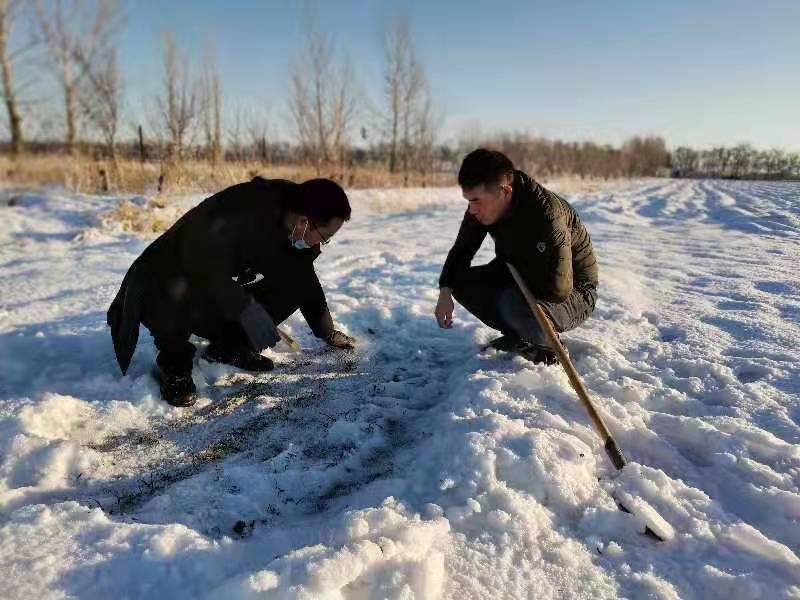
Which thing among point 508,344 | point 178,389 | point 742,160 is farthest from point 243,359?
point 742,160

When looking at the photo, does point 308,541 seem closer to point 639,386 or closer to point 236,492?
point 236,492

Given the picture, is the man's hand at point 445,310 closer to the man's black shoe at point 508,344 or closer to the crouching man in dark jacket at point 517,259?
the crouching man in dark jacket at point 517,259

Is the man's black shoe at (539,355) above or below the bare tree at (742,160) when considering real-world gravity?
below

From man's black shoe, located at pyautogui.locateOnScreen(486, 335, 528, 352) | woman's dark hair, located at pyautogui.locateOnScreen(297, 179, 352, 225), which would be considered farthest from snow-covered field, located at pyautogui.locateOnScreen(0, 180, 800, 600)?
woman's dark hair, located at pyautogui.locateOnScreen(297, 179, 352, 225)

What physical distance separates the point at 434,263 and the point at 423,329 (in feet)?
6.55

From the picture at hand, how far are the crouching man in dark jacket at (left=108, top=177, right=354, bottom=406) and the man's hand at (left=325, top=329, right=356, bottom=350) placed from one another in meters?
0.53

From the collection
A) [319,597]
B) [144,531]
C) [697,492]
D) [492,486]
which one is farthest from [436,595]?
[697,492]

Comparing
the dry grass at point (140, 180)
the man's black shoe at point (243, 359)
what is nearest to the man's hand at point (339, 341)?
the man's black shoe at point (243, 359)

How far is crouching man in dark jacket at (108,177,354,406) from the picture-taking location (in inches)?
85.6

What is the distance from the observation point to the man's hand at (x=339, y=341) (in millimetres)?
2935

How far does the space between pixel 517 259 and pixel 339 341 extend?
1.09 metres

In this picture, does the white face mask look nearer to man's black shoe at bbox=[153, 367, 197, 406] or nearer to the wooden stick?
man's black shoe at bbox=[153, 367, 197, 406]

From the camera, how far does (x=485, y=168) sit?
214 cm

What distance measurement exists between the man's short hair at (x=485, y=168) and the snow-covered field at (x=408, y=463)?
81 centimetres
